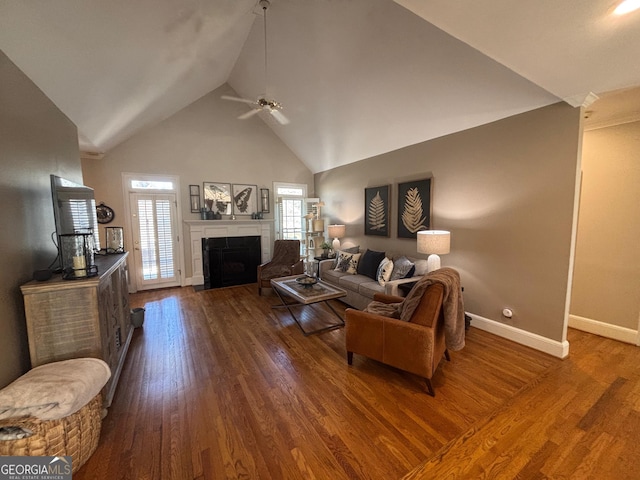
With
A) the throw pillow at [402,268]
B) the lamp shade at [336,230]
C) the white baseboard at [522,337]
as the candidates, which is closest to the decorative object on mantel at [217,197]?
the lamp shade at [336,230]

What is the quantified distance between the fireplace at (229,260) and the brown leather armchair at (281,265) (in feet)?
2.68

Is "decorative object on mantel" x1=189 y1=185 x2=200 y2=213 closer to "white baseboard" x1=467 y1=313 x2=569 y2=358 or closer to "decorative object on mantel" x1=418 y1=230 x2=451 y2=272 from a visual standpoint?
"decorative object on mantel" x1=418 y1=230 x2=451 y2=272

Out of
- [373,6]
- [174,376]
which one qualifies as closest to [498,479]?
[174,376]

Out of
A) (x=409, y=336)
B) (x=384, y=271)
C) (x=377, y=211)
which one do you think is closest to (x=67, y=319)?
(x=409, y=336)

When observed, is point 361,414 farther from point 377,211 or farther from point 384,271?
point 377,211

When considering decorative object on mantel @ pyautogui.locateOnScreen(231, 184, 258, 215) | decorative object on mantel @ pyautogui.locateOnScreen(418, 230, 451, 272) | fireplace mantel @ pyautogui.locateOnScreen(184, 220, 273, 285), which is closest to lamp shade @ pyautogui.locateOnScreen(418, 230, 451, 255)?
decorative object on mantel @ pyautogui.locateOnScreen(418, 230, 451, 272)

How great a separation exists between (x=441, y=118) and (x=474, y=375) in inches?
121

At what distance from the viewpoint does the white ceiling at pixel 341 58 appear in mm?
1647

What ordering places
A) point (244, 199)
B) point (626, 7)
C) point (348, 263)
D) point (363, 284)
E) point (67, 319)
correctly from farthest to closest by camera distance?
point (244, 199) < point (348, 263) < point (363, 284) < point (67, 319) < point (626, 7)

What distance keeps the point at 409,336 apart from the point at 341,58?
11.3ft

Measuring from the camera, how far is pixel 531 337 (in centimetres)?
280

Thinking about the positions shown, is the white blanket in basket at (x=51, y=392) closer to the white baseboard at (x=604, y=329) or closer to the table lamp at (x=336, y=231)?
the table lamp at (x=336, y=231)

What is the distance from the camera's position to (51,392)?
1336 millimetres

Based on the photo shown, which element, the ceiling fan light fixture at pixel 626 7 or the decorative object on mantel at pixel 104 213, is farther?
the decorative object on mantel at pixel 104 213
